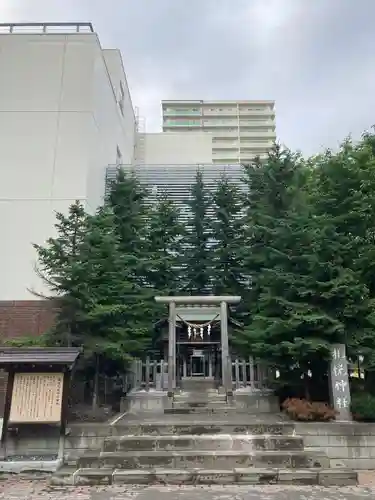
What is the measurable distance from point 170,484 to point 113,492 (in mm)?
943

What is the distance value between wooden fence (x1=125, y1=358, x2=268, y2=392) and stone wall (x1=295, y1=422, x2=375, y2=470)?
3.22 metres

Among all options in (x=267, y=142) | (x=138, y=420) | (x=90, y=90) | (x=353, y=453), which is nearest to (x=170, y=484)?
(x=138, y=420)

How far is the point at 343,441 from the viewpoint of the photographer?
8352 millimetres

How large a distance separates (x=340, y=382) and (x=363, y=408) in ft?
2.46

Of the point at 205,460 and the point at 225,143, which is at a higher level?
the point at 225,143

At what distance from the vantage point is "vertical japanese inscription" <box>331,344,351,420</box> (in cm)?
914

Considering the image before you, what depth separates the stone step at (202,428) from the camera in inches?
331

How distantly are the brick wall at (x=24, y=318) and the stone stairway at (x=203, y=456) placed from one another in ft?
15.1

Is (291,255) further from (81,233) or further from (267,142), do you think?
(267,142)

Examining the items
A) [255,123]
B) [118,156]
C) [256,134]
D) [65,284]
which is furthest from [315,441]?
[255,123]

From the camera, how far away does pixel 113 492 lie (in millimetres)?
6301

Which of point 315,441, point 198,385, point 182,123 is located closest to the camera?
point 315,441

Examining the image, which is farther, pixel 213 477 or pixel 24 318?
pixel 24 318

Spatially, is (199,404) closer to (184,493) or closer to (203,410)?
(203,410)
